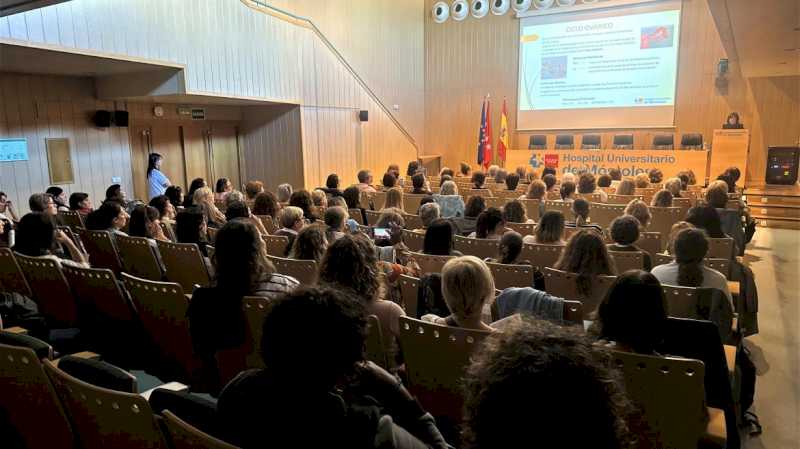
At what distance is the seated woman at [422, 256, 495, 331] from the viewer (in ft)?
7.02

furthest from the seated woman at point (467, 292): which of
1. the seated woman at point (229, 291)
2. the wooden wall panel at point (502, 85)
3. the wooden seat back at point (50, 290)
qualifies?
the wooden wall panel at point (502, 85)

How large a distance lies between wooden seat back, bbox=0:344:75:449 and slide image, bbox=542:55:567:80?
43.1ft

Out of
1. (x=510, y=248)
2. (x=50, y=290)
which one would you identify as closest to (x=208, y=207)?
(x=50, y=290)

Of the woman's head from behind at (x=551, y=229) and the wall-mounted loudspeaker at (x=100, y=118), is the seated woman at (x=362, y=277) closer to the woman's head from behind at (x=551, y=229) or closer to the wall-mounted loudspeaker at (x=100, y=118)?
the woman's head from behind at (x=551, y=229)

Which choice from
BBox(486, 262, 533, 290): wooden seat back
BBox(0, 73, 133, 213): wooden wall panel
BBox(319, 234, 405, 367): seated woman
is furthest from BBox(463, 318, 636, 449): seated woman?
BBox(0, 73, 133, 213): wooden wall panel

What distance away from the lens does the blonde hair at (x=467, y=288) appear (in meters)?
2.14

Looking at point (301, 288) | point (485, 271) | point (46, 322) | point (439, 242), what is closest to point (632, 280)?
point (485, 271)

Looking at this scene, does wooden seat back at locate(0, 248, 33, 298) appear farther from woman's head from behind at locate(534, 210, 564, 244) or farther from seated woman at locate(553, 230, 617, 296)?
woman's head from behind at locate(534, 210, 564, 244)

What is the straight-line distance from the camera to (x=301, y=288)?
1.32 meters

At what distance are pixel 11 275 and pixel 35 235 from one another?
0.91ft

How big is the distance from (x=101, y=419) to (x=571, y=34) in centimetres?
1341

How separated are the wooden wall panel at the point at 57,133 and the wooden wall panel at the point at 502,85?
29.6ft

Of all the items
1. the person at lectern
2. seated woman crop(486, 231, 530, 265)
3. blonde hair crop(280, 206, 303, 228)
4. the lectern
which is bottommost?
seated woman crop(486, 231, 530, 265)

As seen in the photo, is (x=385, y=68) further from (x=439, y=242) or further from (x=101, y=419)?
(x=101, y=419)
